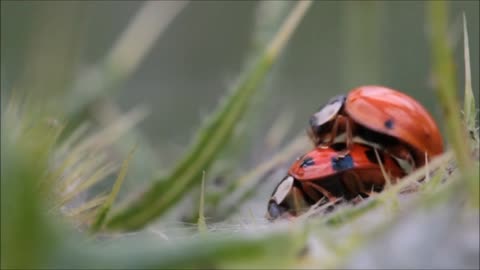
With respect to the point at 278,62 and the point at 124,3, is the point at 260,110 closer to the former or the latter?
the point at 278,62

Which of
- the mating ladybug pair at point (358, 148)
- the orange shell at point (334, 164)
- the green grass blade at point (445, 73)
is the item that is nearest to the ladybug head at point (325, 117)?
the mating ladybug pair at point (358, 148)

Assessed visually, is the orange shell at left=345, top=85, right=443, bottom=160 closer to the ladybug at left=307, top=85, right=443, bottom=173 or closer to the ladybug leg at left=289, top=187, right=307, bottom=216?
the ladybug at left=307, top=85, right=443, bottom=173

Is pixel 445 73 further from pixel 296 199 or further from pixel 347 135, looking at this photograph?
pixel 347 135

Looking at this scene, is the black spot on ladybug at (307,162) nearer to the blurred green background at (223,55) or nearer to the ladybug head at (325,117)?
the ladybug head at (325,117)

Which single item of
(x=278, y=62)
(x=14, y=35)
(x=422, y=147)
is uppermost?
(x=14, y=35)

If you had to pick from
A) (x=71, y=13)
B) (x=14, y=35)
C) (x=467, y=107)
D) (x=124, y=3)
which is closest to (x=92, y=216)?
(x=71, y=13)

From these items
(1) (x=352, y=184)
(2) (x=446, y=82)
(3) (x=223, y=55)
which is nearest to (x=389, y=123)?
(1) (x=352, y=184)
